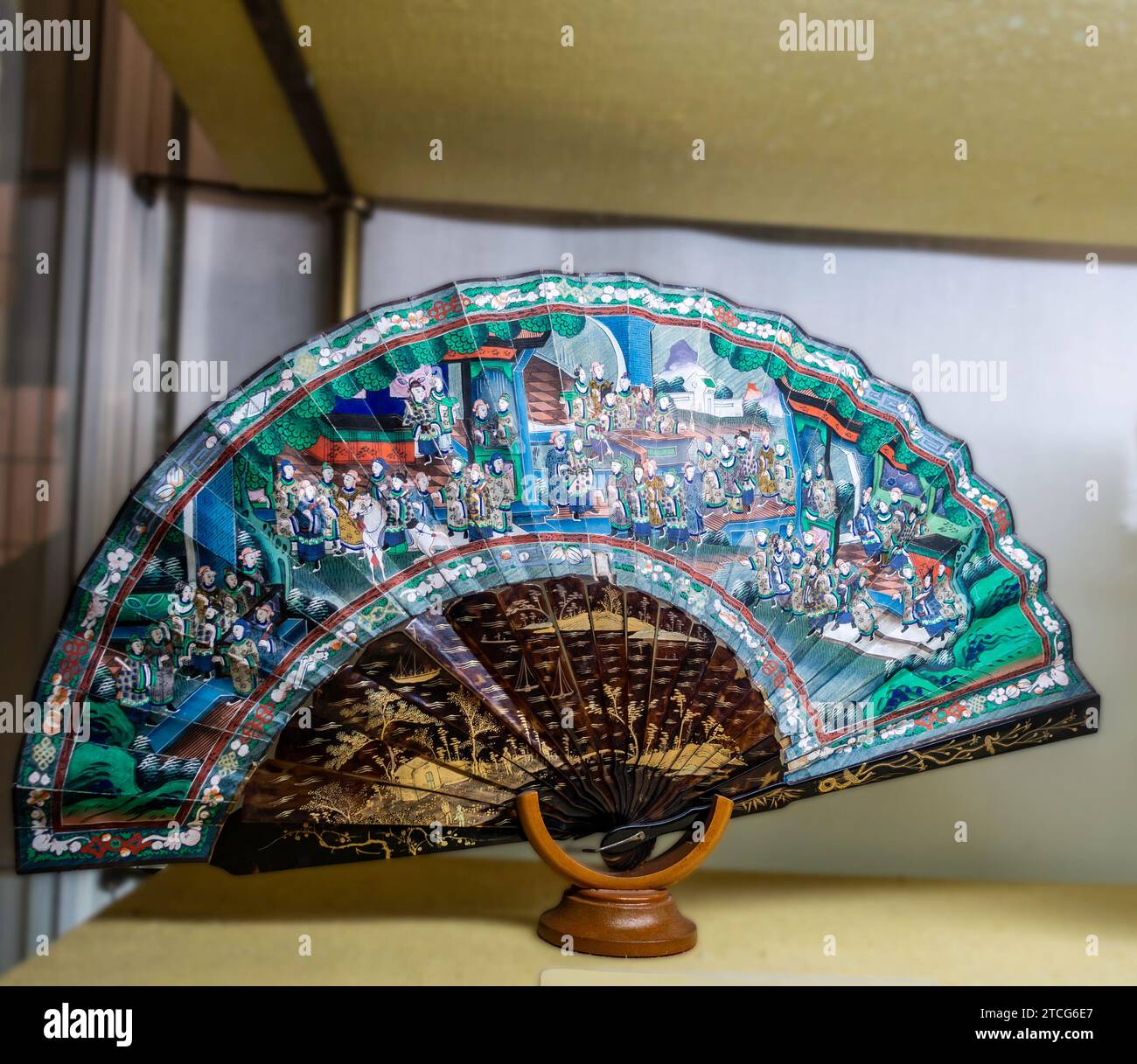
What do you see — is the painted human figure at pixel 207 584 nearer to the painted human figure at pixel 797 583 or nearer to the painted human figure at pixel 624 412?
the painted human figure at pixel 624 412

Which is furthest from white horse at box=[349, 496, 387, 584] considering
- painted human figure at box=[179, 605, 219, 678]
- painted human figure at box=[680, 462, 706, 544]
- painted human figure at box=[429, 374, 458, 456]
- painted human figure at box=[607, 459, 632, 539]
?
painted human figure at box=[680, 462, 706, 544]

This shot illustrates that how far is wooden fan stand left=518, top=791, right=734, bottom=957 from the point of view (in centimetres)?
164

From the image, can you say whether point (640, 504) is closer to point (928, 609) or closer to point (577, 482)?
point (577, 482)

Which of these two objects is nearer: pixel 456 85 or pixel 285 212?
pixel 456 85

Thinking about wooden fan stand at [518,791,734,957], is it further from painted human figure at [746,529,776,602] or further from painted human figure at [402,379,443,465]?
painted human figure at [402,379,443,465]

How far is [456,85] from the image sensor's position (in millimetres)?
2152

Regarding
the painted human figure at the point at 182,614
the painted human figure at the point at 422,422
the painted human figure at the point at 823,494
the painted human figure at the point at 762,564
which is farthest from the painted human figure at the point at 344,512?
the painted human figure at the point at 823,494

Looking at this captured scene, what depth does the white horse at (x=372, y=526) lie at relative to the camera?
1635mm

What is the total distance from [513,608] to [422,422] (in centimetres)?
30

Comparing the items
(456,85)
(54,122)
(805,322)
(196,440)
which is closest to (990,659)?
(805,322)

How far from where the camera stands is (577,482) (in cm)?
167

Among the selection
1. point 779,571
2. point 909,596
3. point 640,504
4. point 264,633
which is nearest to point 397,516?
point 264,633
